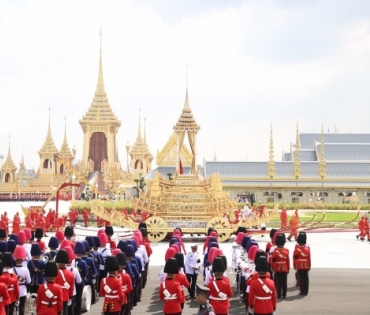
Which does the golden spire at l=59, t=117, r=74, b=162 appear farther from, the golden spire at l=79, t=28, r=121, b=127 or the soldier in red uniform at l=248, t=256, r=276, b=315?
the soldier in red uniform at l=248, t=256, r=276, b=315

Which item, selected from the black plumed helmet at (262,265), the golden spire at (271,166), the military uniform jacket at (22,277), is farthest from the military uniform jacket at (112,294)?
the golden spire at (271,166)

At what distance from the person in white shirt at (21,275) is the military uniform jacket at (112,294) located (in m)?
1.76

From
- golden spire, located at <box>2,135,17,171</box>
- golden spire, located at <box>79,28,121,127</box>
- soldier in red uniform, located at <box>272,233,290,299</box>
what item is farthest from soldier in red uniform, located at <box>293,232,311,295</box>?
golden spire, located at <box>2,135,17,171</box>

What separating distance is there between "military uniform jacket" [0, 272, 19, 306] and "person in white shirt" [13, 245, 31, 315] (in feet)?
2.08

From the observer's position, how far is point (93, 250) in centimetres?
1241

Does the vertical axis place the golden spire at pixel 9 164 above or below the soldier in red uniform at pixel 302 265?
above

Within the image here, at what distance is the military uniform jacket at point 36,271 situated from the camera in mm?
10883

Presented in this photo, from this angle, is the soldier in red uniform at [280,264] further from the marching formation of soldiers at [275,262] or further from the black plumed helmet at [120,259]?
the black plumed helmet at [120,259]

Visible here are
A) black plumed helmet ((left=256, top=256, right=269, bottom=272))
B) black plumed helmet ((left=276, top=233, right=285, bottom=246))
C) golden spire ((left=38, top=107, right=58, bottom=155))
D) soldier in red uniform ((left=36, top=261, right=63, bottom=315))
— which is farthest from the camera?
golden spire ((left=38, top=107, right=58, bottom=155))

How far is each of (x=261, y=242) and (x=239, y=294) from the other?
10.5 metres

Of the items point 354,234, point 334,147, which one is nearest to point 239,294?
point 354,234

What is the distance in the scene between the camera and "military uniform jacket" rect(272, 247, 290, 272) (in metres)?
12.5

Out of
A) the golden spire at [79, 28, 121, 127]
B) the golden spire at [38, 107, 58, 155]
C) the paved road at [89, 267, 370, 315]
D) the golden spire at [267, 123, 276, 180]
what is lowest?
the paved road at [89, 267, 370, 315]

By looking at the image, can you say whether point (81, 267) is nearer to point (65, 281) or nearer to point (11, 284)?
point (65, 281)
